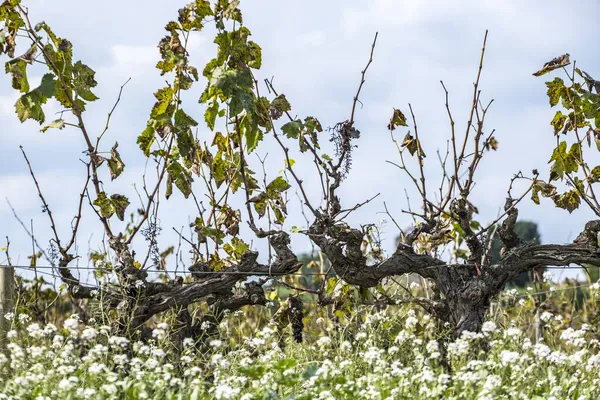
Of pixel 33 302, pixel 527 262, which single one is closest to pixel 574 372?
pixel 527 262

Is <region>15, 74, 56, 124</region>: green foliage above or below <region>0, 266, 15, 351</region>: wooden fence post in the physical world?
above

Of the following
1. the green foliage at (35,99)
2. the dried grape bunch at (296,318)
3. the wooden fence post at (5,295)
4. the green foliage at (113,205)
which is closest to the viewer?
the green foliage at (35,99)

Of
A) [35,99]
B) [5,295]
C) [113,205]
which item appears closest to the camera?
[35,99]

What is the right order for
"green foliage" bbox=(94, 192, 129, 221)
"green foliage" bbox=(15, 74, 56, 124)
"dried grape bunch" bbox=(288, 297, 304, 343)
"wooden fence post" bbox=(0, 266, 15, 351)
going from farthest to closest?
"dried grape bunch" bbox=(288, 297, 304, 343)
"green foliage" bbox=(94, 192, 129, 221)
"wooden fence post" bbox=(0, 266, 15, 351)
"green foliage" bbox=(15, 74, 56, 124)

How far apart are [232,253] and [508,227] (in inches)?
61.5

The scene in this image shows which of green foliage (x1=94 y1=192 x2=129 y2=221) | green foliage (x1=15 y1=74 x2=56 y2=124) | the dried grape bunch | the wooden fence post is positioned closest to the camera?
green foliage (x1=15 y1=74 x2=56 y2=124)

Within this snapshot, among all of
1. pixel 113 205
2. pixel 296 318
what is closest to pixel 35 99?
pixel 113 205

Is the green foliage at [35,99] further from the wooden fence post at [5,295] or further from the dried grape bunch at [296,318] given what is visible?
the dried grape bunch at [296,318]

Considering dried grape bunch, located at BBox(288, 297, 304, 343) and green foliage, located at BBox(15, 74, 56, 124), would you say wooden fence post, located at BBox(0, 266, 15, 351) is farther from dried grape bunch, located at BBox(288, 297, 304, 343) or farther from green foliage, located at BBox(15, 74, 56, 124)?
dried grape bunch, located at BBox(288, 297, 304, 343)

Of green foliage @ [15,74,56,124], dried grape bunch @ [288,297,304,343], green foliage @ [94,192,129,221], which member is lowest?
dried grape bunch @ [288,297,304,343]

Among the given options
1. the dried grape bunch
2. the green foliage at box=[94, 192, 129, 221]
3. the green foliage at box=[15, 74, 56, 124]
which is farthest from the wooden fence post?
the dried grape bunch

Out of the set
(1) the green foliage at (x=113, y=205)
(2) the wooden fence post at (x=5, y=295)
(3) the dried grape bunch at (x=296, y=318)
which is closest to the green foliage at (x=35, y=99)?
(1) the green foliage at (x=113, y=205)

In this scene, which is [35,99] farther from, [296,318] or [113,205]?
[296,318]

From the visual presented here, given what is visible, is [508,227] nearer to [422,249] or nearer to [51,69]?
[422,249]
